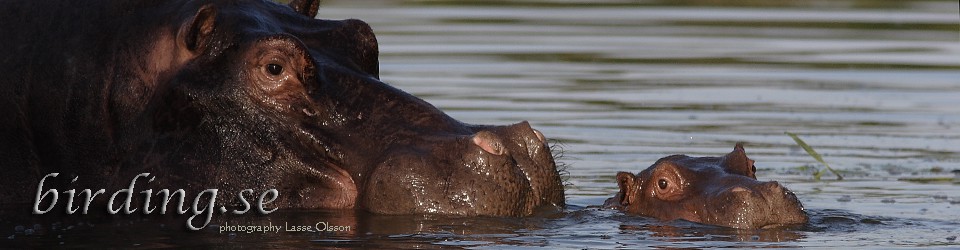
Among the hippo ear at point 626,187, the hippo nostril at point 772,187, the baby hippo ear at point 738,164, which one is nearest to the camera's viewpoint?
the hippo nostril at point 772,187

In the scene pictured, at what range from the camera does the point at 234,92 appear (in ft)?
25.0

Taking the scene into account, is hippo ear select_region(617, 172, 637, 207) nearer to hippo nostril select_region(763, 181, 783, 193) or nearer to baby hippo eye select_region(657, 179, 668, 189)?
baby hippo eye select_region(657, 179, 668, 189)

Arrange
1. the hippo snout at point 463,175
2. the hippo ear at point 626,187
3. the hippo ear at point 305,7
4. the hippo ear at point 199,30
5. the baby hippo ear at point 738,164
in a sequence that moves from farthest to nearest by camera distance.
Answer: the hippo ear at point 305,7
the hippo ear at point 626,187
the baby hippo ear at point 738,164
the hippo ear at point 199,30
the hippo snout at point 463,175

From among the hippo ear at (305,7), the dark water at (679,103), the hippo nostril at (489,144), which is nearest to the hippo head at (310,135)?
the hippo nostril at (489,144)

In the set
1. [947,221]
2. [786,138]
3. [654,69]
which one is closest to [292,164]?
[947,221]

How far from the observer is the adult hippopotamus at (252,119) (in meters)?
7.48

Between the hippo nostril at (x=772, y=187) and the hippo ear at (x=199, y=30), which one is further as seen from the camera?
the hippo ear at (x=199, y=30)

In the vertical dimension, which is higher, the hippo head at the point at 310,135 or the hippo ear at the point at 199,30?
the hippo ear at the point at 199,30

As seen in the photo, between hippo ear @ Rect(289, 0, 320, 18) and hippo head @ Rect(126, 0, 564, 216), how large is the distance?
0.63 metres

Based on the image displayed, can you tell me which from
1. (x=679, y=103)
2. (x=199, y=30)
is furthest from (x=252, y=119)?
(x=679, y=103)

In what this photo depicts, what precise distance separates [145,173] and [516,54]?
9.71 m

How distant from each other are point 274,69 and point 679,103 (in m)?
6.42

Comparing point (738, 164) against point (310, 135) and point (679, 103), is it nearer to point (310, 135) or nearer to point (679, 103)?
point (310, 135)

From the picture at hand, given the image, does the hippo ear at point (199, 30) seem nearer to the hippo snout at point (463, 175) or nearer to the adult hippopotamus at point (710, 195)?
the hippo snout at point (463, 175)
